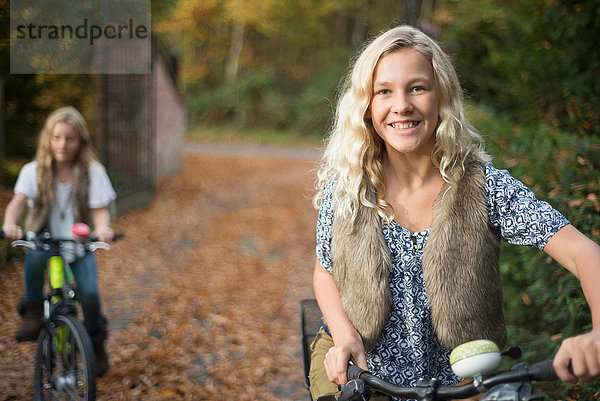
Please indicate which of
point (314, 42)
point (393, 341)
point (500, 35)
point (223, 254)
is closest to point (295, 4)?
point (314, 42)

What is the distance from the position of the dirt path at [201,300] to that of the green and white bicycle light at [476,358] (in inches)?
137

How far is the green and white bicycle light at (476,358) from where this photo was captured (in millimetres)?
1479

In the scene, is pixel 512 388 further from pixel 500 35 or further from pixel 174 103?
pixel 174 103

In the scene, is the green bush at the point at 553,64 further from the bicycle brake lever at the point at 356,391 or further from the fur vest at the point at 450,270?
the bicycle brake lever at the point at 356,391

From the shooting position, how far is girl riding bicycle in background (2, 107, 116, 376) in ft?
13.5

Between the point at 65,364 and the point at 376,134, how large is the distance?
2626 mm

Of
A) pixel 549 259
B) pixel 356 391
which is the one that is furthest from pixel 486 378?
pixel 549 259

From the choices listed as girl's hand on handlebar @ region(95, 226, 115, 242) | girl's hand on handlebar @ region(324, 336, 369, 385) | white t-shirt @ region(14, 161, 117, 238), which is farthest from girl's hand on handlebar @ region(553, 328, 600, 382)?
white t-shirt @ region(14, 161, 117, 238)

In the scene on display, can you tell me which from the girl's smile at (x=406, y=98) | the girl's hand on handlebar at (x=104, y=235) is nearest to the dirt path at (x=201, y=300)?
the girl's hand on handlebar at (x=104, y=235)

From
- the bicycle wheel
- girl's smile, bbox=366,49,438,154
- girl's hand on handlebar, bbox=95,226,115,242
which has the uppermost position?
girl's smile, bbox=366,49,438,154

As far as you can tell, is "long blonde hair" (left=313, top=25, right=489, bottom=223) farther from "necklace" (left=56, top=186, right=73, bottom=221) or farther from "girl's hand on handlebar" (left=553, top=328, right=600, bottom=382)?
"necklace" (left=56, top=186, right=73, bottom=221)

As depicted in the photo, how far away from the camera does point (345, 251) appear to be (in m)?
2.21

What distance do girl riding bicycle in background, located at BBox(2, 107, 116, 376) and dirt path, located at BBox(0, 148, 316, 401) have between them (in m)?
0.64

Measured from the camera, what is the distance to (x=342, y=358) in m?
1.95
